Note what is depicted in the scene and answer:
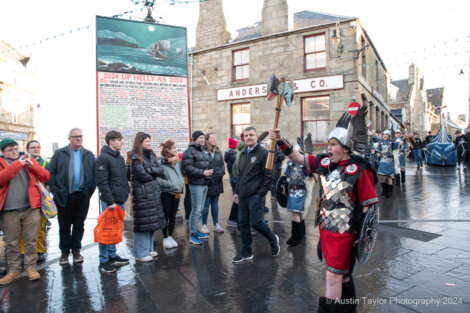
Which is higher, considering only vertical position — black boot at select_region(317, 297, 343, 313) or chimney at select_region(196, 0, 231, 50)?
chimney at select_region(196, 0, 231, 50)

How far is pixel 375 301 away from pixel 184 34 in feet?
20.4

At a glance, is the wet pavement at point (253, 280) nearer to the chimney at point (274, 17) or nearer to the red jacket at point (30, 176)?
the red jacket at point (30, 176)

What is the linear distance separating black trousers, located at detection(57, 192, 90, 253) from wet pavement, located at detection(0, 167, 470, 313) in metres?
0.29

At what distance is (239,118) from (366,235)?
14.2m

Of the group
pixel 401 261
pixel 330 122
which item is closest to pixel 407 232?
pixel 401 261

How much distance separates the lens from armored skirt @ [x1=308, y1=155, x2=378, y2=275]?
98.7 inches

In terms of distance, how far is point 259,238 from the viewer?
5.44 meters

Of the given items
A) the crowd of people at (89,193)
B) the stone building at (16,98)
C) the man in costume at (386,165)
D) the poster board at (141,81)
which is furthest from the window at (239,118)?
the stone building at (16,98)

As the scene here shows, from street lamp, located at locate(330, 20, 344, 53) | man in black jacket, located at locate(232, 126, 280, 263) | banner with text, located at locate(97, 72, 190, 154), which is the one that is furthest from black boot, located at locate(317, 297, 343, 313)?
street lamp, located at locate(330, 20, 344, 53)

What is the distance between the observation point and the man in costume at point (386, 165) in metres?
8.79

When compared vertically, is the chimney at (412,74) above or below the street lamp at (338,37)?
above

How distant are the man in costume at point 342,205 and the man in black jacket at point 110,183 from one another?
2.73m

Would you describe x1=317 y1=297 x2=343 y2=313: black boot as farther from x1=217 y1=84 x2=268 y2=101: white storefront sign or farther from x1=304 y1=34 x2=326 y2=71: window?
x1=217 y1=84 x2=268 y2=101: white storefront sign

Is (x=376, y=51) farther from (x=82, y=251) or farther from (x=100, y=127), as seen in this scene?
(x=82, y=251)
